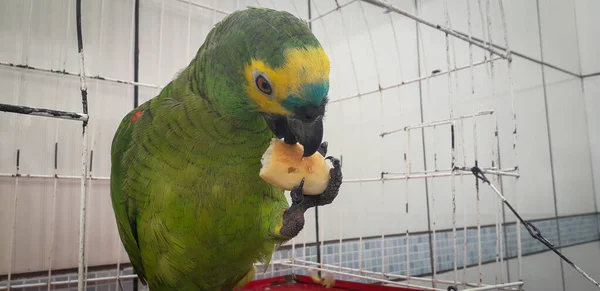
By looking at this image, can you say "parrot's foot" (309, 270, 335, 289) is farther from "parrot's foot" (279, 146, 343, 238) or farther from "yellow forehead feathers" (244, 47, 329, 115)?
"yellow forehead feathers" (244, 47, 329, 115)

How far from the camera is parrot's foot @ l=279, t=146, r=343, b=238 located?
690 mm

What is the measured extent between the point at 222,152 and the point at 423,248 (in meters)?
1.71

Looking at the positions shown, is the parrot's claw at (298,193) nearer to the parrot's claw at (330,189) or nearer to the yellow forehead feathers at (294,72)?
the parrot's claw at (330,189)

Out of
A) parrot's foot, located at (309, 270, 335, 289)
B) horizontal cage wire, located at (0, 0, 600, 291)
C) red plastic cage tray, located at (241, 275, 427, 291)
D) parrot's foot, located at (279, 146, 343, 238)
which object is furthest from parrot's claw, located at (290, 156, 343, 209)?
parrot's foot, located at (309, 270, 335, 289)

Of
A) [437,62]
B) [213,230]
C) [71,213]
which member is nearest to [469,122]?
[437,62]

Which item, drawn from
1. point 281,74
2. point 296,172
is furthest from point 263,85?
point 296,172

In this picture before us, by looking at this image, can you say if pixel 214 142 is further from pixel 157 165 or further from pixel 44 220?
pixel 44 220

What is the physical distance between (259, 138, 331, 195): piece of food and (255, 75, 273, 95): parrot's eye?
0.43 feet

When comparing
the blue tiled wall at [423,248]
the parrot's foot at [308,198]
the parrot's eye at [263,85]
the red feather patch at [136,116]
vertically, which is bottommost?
the blue tiled wall at [423,248]

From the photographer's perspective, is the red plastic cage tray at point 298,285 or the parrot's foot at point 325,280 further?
the parrot's foot at point 325,280

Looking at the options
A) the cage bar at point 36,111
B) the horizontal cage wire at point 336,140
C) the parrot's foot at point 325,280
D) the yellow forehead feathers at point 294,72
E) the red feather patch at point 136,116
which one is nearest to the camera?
the yellow forehead feathers at point 294,72

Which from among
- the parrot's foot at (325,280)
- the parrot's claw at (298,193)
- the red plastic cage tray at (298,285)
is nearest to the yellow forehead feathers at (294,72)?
the parrot's claw at (298,193)

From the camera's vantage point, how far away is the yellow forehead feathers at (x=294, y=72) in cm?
61

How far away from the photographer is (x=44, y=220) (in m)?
1.29
